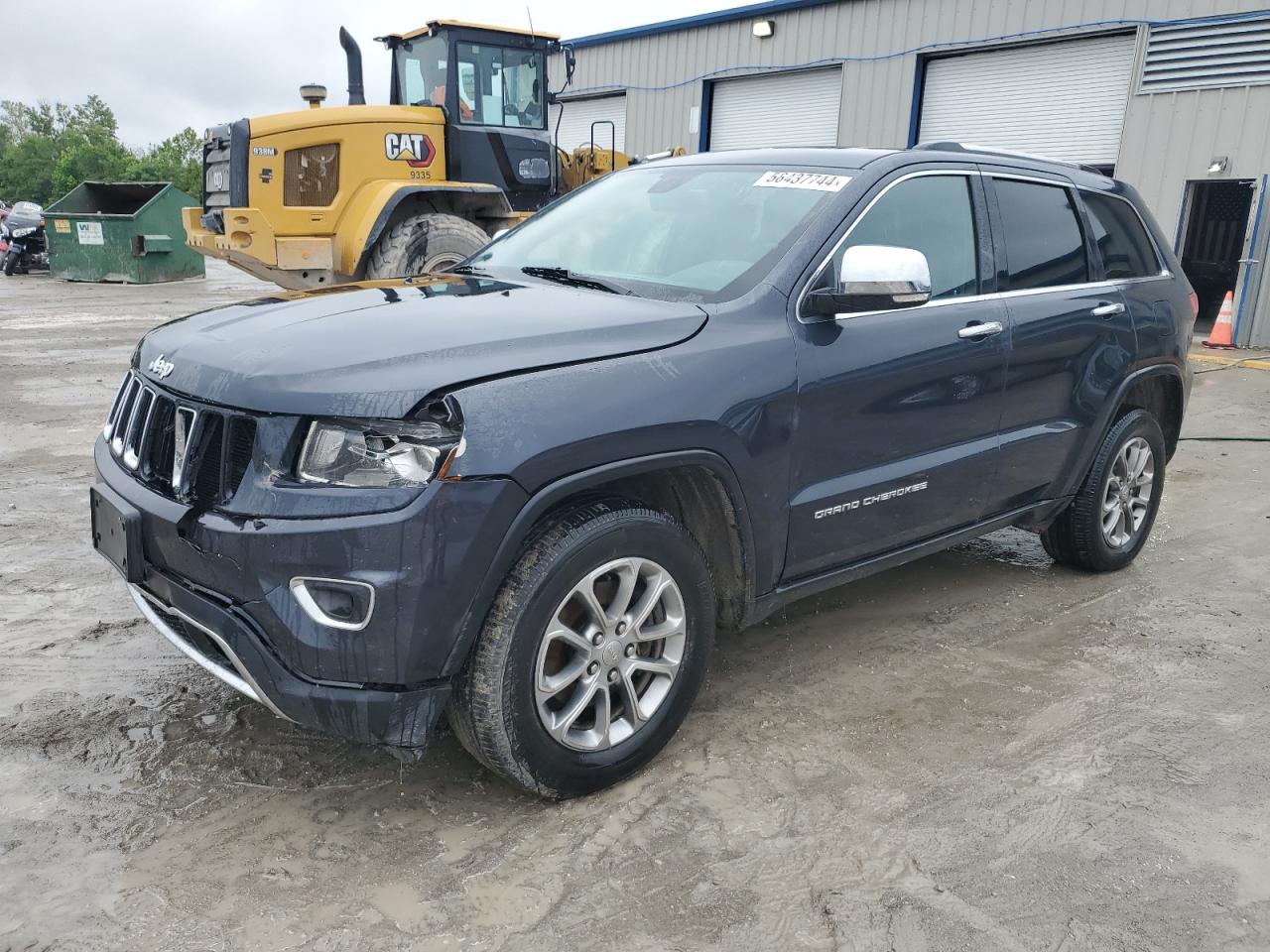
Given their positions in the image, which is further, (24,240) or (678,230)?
(24,240)

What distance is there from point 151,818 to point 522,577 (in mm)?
1205

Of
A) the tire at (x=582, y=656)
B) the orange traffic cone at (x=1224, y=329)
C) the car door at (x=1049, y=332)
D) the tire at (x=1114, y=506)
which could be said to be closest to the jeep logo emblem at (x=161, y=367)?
the tire at (x=582, y=656)

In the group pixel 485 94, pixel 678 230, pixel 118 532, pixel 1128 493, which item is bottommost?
pixel 1128 493

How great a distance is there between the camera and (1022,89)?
1488 centimetres

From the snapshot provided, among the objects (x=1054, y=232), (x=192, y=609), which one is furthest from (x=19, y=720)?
(x=1054, y=232)

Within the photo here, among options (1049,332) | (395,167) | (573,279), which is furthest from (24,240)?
(1049,332)

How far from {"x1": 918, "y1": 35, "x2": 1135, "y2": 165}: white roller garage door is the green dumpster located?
41.5 feet

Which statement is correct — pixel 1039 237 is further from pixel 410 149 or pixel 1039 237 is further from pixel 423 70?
pixel 423 70

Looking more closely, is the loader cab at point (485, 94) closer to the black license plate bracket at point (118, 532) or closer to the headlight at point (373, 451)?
the black license plate bracket at point (118, 532)

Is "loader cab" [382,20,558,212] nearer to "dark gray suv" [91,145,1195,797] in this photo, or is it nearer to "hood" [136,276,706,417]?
"dark gray suv" [91,145,1195,797]

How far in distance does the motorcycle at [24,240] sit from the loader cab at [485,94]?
1192 cm

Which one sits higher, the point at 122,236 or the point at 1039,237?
the point at 1039,237

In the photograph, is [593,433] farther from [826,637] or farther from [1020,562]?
[1020,562]

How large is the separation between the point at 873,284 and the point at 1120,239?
7.00 ft
